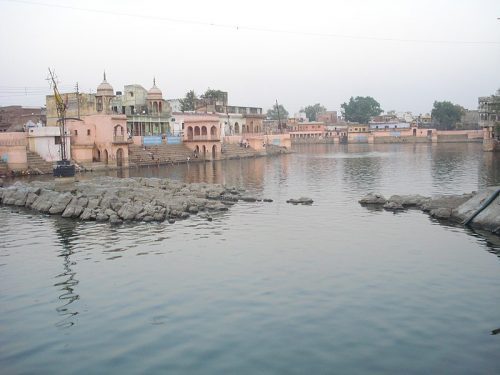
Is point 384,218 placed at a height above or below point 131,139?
below

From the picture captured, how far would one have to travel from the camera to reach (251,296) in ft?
44.0

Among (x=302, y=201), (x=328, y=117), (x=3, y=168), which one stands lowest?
(x=302, y=201)

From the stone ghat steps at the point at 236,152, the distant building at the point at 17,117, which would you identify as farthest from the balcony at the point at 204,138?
the distant building at the point at 17,117

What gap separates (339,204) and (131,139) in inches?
1476

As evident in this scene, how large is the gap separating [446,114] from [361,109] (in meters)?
23.7

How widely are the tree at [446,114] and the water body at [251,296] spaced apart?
4318 inches

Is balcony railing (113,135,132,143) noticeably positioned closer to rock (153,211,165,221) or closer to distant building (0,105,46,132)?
distant building (0,105,46,132)

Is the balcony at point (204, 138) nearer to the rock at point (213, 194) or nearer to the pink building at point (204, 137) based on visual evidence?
the pink building at point (204, 137)

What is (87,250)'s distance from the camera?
61.1ft

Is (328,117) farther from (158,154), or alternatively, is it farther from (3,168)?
(3,168)

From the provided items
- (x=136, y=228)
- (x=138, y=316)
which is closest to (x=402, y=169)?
(x=136, y=228)

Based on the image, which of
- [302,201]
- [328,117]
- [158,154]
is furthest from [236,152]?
[328,117]

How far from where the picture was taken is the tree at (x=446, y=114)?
125 metres

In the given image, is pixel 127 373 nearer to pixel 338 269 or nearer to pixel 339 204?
pixel 338 269
